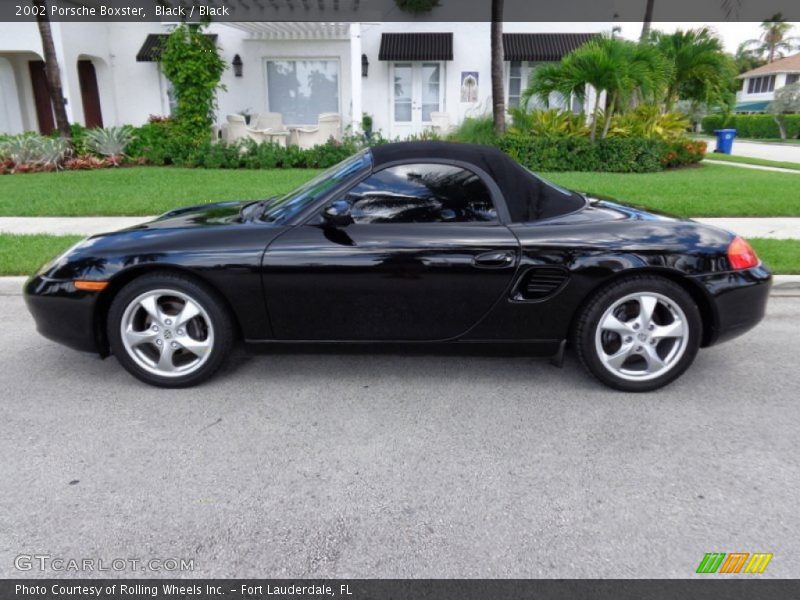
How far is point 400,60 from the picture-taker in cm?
1833

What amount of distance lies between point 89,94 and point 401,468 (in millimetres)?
19783

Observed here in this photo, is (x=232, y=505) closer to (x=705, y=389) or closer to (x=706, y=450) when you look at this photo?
(x=706, y=450)

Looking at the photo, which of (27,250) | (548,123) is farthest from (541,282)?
(548,123)

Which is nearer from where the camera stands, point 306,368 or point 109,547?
point 109,547

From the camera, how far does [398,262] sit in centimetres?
347

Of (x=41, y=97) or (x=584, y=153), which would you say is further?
(x=41, y=97)

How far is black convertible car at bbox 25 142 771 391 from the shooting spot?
349 centimetres

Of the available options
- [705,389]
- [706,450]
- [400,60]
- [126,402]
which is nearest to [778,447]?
[706,450]

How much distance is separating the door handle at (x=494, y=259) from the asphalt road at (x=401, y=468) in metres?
0.77

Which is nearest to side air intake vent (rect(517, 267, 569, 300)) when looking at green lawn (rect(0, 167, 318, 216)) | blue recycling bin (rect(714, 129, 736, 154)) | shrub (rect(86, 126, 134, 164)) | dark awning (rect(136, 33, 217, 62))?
green lawn (rect(0, 167, 318, 216))

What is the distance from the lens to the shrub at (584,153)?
525 inches

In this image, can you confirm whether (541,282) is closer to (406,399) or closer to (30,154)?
(406,399)
